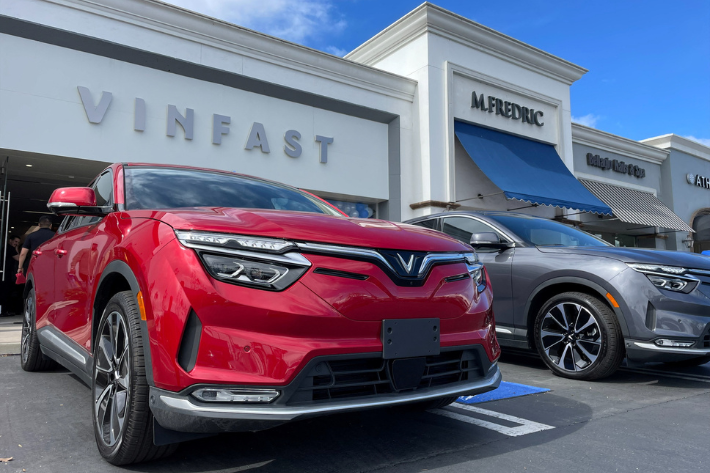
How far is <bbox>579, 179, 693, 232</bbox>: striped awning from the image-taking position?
1836 centimetres

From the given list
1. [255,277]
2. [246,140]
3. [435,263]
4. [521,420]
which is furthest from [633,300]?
Answer: [246,140]

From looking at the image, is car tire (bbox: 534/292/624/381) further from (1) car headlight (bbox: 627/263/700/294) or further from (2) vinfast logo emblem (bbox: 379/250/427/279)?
(2) vinfast logo emblem (bbox: 379/250/427/279)

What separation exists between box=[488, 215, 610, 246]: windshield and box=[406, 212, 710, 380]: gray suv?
15mm

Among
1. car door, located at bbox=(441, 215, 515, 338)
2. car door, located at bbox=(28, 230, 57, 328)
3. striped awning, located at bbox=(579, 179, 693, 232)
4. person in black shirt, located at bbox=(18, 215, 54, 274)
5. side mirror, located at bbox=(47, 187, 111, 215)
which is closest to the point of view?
side mirror, located at bbox=(47, 187, 111, 215)

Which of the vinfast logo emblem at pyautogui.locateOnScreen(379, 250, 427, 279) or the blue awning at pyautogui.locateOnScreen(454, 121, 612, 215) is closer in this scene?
the vinfast logo emblem at pyautogui.locateOnScreen(379, 250, 427, 279)

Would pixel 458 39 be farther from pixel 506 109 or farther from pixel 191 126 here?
pixel 191 126

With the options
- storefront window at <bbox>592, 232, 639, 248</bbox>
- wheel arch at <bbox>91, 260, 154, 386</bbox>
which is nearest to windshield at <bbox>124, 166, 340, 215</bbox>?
wheel arch at <bbox>91, 260, 154, 386</bbox>

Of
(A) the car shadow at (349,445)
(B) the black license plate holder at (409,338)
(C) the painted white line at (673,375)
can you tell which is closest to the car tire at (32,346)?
(A) the car shadow at (349,445)

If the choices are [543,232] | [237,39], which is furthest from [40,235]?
[543,232]

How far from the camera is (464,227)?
5699 millimetres

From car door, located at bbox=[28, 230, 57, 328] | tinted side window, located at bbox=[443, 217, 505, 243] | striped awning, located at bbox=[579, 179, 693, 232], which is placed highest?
striped awning, located at bbox=[579, 179, 693, 232]

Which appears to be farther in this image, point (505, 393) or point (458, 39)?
point (458, 39)

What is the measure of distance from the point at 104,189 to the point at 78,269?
62 cm

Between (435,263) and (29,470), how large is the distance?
208cm
